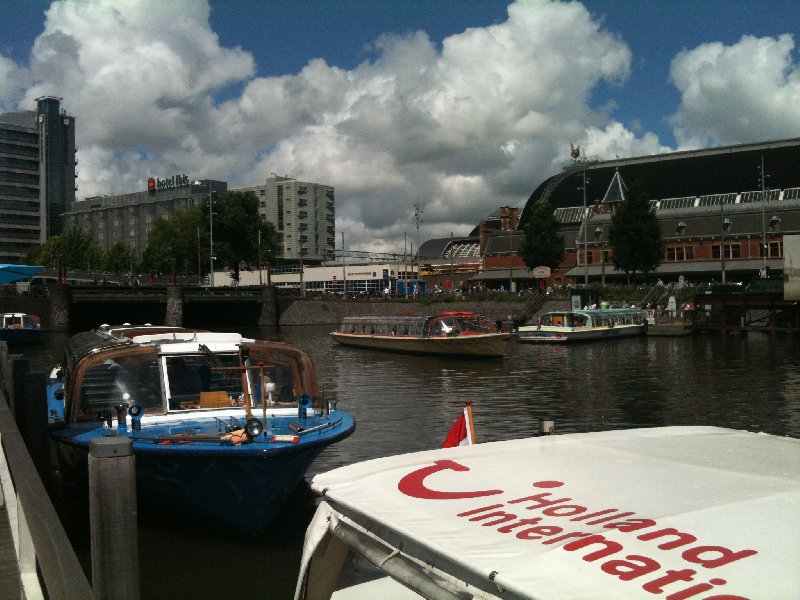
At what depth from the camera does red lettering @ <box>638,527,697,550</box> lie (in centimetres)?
395

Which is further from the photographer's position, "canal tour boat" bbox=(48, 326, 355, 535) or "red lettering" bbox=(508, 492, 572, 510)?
"canal tour boat" bbox=(48, 326, 355, 535)

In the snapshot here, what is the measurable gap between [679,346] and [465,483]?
4420 cm

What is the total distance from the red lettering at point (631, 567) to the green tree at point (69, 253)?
411 ft

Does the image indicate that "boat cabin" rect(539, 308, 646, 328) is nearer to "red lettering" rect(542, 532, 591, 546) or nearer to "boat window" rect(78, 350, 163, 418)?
"boat window" rect(78, 350, 163, 418)

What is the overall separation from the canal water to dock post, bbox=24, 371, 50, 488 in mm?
1611

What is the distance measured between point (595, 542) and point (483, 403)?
2041 centimetres

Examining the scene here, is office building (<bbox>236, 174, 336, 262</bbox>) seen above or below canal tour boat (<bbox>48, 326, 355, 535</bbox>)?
above

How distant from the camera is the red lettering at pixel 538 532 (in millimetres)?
4242

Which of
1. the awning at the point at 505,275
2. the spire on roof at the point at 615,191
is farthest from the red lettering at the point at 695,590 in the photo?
the spire on roof at the point at 615,191

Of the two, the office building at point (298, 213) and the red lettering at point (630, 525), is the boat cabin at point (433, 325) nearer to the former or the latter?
the red lettering at point (630, 525)

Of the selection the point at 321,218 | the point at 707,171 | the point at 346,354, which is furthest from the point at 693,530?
the point at 321,218

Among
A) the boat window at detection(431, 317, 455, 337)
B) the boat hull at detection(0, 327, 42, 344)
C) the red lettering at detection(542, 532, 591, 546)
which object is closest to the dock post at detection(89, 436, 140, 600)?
the red lettering at detection(542, 532, 591, 546)

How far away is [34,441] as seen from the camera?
35.8 feet

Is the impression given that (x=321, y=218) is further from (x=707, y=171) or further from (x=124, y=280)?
(x=707, y=171)
